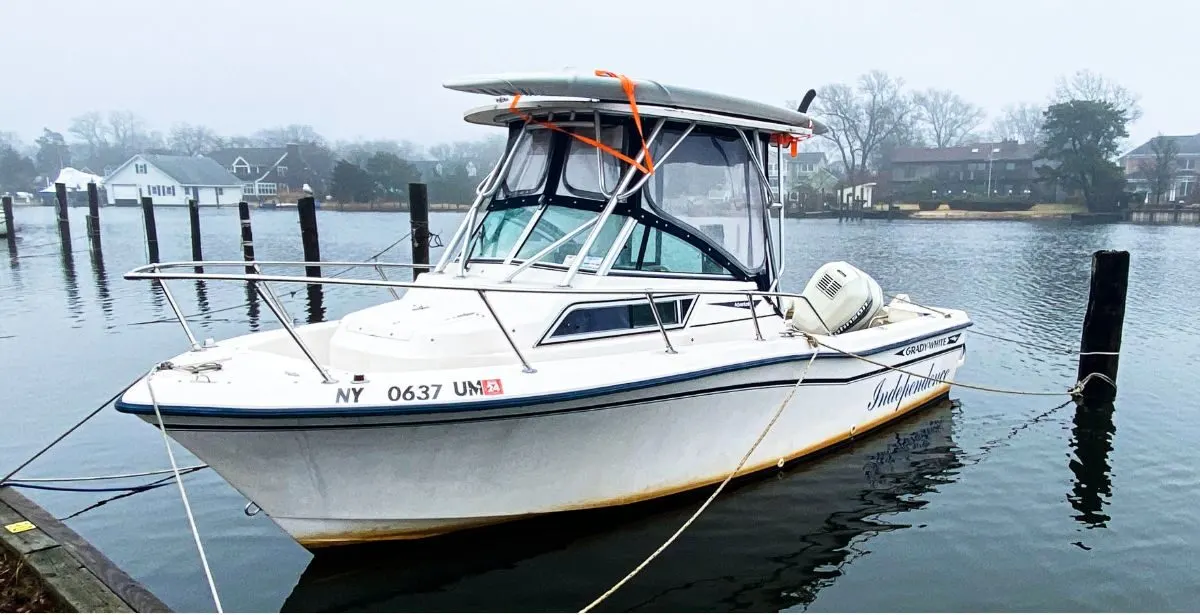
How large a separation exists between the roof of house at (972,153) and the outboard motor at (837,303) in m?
71.6

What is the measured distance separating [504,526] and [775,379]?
7.96 feet

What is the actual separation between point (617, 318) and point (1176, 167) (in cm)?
7755

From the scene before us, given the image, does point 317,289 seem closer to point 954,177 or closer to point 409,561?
point 409,561

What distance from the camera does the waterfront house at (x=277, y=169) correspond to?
82875 mm

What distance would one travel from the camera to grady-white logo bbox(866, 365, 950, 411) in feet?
25.2

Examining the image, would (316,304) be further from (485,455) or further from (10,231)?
(10,231)

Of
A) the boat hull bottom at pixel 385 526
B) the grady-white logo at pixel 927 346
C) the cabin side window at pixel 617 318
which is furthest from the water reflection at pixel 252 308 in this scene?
the grady-white logo at pixel 927 346

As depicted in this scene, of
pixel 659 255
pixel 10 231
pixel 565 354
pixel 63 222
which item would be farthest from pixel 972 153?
pixel 565 354

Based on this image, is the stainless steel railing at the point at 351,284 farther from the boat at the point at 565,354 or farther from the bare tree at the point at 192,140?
the bare tree at the point at 192,140

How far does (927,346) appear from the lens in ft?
26.9

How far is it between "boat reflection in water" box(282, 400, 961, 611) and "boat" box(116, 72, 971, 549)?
0.21 metres

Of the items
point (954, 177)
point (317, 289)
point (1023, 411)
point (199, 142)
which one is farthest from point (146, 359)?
point (199, 142)

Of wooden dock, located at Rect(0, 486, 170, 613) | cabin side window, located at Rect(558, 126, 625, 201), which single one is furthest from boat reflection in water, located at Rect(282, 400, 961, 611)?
cabin side window, located at Rect(558, 126, 625, 201)

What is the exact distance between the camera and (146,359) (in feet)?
38.7
